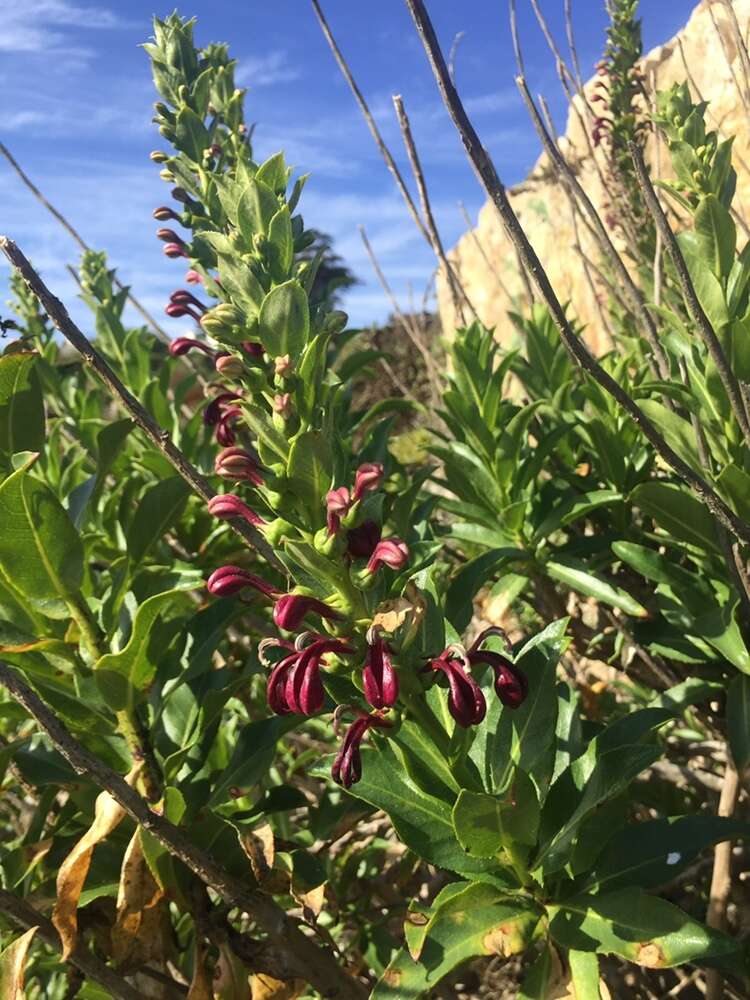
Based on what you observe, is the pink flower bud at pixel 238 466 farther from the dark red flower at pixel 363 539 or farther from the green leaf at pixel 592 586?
the green leaf at pixel 592 586

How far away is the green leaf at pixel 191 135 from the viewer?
2.03 m

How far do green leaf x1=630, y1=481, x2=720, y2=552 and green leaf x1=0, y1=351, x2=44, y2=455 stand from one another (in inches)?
47.6

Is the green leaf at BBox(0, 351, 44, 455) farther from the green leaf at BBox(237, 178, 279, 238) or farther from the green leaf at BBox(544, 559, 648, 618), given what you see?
the green leaf at BBox(544, 559, 648, 618)

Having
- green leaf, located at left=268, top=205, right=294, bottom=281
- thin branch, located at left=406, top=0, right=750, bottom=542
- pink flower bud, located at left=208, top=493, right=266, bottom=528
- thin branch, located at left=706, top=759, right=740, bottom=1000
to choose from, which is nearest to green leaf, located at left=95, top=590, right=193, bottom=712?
pink flower bud, located at left=208, top=493, right=266, bottom=528

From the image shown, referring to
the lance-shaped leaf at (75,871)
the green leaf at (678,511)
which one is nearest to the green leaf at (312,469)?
the lance-shaped leaf at (75,871)

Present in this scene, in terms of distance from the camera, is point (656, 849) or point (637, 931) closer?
point (637, 931)

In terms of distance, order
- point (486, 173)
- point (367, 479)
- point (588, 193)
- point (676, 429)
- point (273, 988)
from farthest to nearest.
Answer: point (588, 193), point (676, 429), point (273, 988), point (367, 479), point (486, 173)

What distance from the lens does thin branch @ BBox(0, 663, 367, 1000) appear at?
1.14 meters

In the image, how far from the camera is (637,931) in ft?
4.10

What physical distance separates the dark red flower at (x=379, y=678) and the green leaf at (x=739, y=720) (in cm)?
94

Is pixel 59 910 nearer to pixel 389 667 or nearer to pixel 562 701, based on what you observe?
pixel 389 667

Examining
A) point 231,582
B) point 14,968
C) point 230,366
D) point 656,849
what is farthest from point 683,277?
point 14,968

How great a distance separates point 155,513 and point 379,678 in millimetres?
968

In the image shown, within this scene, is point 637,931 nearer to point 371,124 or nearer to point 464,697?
point 464,697
